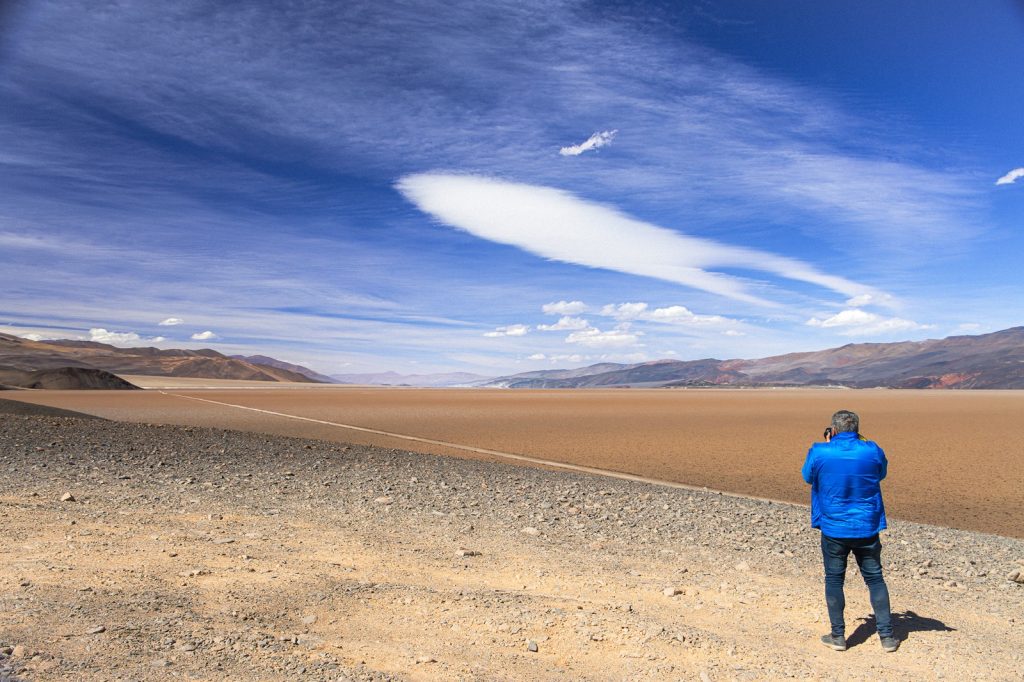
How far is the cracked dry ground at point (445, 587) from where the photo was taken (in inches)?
219

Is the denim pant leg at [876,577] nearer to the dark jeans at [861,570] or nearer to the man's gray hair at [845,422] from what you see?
the dark jeans at [861,570]

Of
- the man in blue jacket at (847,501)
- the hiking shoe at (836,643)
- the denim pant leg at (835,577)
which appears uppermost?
the man in blue jacket at (847,501)

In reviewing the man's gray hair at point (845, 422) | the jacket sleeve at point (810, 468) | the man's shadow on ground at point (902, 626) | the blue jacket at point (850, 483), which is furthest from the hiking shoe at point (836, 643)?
the man's gray hair at point (845, 422)

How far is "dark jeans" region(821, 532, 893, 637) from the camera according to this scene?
5.91m

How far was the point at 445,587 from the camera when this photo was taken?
726 cm

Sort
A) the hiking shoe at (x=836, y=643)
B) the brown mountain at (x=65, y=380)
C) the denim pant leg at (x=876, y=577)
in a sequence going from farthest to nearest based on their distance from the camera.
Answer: the brown mountain at (x=65, y=380), the hiking shoe at (x=836, y=643), the denim pant leg at (x=876, y=577)

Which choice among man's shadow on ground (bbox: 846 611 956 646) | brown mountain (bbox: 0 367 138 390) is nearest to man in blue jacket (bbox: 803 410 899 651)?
man's shadow on ground (bbox: 846 611 956 646)

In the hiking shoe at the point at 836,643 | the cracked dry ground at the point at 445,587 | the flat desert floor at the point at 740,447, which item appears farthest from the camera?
the flat desert floor at the point at 740,447

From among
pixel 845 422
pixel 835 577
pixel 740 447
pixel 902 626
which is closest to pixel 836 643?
pixel 835 577

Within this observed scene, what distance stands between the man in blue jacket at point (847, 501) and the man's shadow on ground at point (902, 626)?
392 millimetres

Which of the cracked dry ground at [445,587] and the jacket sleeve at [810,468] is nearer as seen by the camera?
the cracked dry ground at [445,587]

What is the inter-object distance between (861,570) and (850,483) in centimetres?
90

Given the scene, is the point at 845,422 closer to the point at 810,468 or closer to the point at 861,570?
the point at 810,468

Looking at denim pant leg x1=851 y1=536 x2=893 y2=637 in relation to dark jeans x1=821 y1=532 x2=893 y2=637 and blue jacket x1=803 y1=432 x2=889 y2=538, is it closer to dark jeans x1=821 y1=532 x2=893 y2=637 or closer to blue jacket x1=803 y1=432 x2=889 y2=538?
dark jeans x1=821 y1=532 x2=893 y2=637
